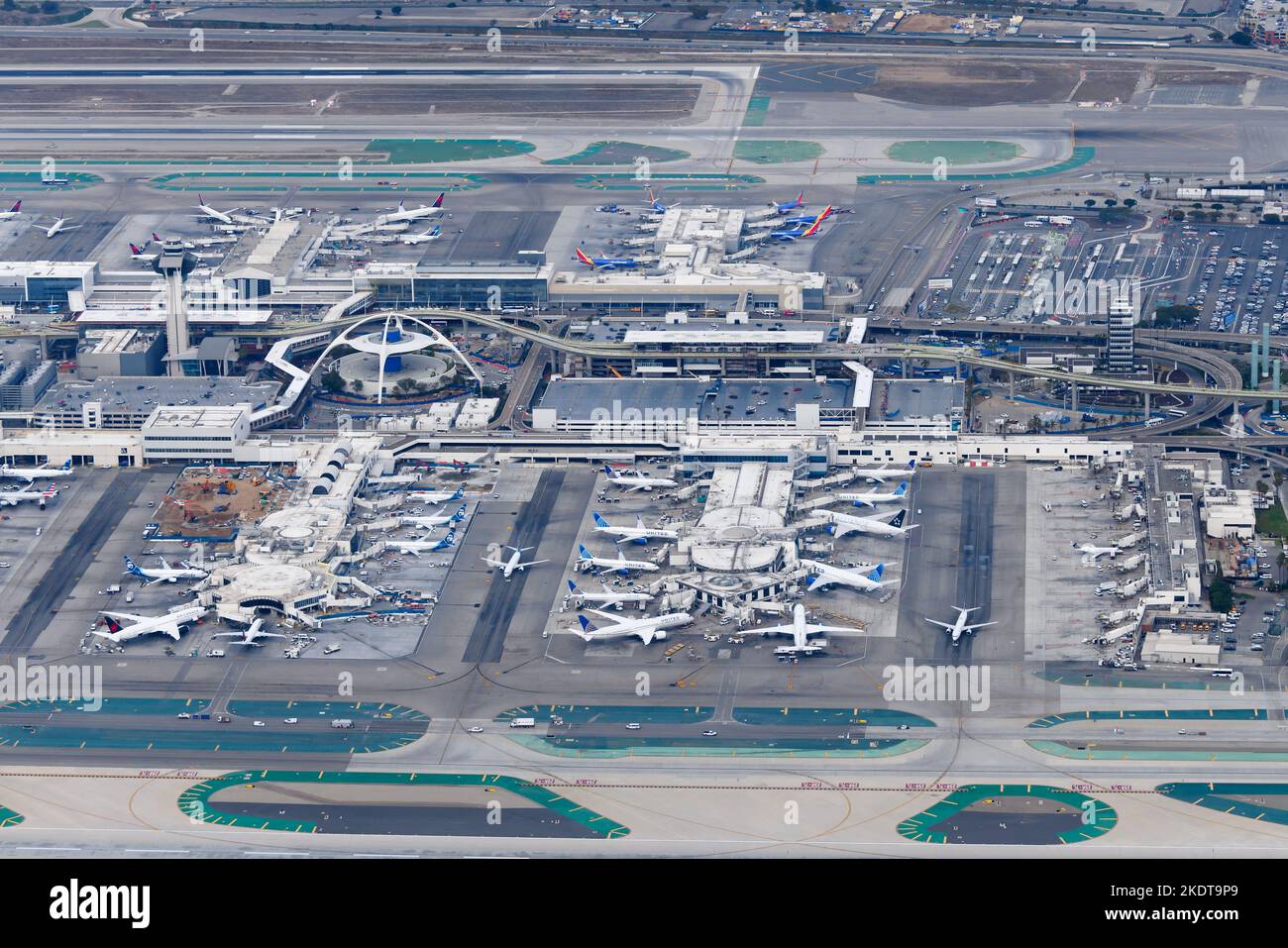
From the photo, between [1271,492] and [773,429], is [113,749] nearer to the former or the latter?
[773,429]

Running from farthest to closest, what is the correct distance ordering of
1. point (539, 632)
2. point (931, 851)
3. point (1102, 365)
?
point (1102, 365)
point (539, 632)
point (931, 851)

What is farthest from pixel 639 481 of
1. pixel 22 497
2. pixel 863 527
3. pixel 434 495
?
pixel 22 497

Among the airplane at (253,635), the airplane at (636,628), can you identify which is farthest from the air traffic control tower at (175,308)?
the airplane at (636,628)

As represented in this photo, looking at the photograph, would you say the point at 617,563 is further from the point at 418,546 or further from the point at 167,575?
the point at 167,575

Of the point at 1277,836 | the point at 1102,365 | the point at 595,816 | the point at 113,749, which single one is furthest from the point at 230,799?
the point at 1102,365

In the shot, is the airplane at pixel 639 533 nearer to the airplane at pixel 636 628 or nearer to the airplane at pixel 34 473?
the airplane at pixel 636 628

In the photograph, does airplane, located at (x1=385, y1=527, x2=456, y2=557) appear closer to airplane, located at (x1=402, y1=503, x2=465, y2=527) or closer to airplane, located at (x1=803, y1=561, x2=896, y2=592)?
airplane, located at (x1=402, y1=503, x2=465, y2=527)
